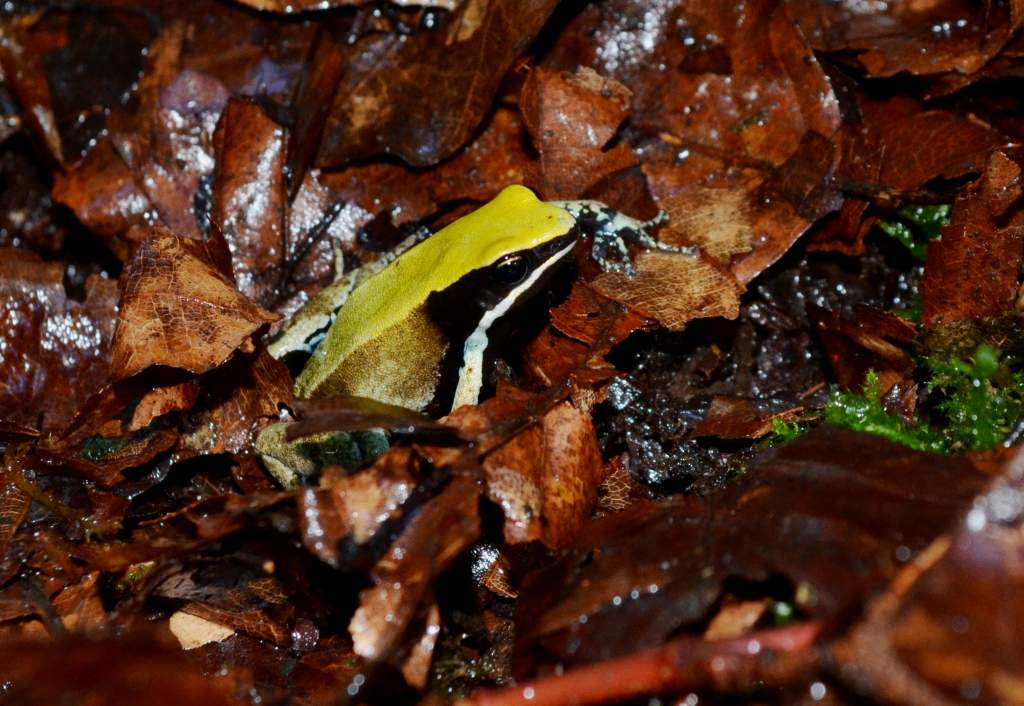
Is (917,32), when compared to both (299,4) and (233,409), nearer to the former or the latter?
(299,4)

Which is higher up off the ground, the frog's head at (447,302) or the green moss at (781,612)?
the frog's head at (447,302)

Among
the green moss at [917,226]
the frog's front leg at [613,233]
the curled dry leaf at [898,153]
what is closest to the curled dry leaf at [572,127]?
the frog's front leg at [613,233]

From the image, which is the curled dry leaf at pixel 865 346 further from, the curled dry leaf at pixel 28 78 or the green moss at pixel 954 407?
the curled dry leaf at pixel 28 78

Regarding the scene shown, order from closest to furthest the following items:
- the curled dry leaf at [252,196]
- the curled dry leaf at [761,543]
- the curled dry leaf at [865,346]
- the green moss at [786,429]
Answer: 1. the curled dry leaf at [761,543]
2. the green moss at [786,429]
3. the curled dry leaf at [865,346]
4. the curled dry leaf at [252,196]

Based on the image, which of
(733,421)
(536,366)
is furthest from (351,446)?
(733,421)

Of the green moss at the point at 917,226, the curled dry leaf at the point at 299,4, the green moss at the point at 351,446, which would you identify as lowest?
the green moss at the point at 917,226

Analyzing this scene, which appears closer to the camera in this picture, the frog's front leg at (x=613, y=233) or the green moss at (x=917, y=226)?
the green moss at (x=917, y=226)

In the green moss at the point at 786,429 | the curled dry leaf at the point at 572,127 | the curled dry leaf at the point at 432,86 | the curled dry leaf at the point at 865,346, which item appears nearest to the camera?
the green moss at the point at 786,429
